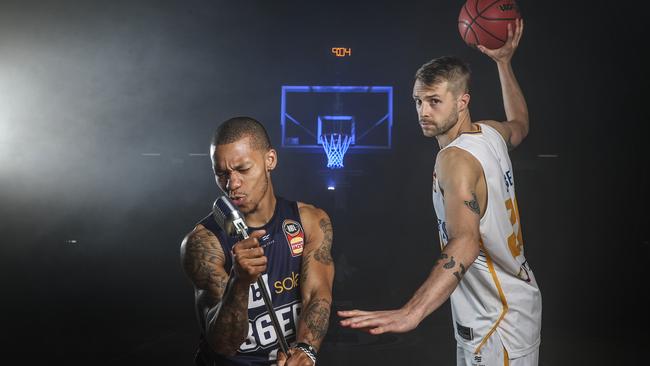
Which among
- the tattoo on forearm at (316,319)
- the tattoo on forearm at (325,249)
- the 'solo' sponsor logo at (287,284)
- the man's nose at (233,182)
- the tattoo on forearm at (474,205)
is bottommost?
the tattoo on forearm at (316,319)

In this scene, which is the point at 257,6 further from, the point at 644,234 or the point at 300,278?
the point at 300,278

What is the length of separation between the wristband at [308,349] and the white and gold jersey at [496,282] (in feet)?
1.94

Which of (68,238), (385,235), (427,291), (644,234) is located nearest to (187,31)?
(68,238)

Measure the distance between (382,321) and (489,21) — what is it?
175 cm

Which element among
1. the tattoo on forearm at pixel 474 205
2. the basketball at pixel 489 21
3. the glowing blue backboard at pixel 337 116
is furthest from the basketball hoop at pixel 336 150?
the tattoo on forearm at pixel 474 205

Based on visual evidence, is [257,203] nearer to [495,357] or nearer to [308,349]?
[308,349]

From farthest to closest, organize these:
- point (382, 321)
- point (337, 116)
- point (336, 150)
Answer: point (337, 116), point (336, 150), point (382, 321)

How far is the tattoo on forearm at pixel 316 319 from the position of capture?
6.00 ft

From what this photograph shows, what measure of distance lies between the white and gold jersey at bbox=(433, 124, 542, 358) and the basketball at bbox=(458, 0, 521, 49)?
0.80m

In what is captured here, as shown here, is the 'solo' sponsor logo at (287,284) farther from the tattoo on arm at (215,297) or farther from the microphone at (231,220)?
the microphone at (231,220)

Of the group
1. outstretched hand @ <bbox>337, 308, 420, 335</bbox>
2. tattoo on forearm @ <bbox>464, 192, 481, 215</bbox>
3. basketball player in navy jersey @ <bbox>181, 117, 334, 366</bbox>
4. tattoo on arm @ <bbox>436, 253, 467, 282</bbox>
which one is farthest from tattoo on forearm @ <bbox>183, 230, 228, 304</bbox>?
tattoo on forearm @ <bbox>464, 192, 481, 215</bbox>

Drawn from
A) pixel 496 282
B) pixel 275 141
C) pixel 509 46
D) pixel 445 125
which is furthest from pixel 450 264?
pixel 275 141

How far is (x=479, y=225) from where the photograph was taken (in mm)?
1827

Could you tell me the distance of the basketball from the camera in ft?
8.43
